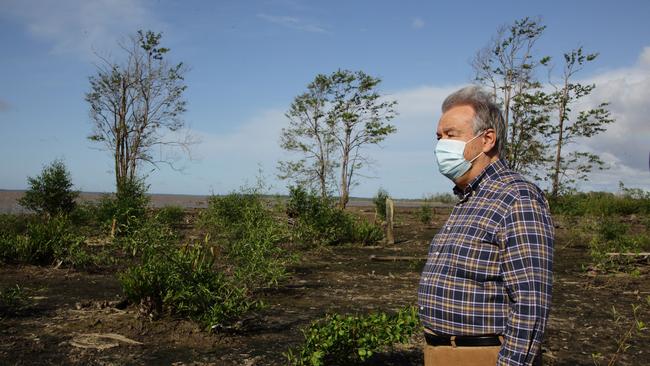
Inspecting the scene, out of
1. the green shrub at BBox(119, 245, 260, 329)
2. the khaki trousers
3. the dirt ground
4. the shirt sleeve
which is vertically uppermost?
the shirt sleeve

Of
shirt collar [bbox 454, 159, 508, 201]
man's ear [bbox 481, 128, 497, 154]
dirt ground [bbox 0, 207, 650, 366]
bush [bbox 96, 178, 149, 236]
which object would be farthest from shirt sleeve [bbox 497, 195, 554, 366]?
bush [bbox 96, 178, 149, 236]

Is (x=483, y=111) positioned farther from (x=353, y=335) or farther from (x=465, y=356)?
(x=353, y=335)

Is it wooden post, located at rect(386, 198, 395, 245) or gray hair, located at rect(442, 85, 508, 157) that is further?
wooden post, located at rect(386, 198, 395, 245)

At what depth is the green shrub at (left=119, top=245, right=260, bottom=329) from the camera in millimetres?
5039

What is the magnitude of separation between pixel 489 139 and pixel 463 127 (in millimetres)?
120

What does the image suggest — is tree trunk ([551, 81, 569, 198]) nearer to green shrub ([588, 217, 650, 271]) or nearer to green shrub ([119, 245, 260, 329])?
green shrub ([588, 217, 650, 271])

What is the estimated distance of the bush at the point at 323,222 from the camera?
1369 centimetres

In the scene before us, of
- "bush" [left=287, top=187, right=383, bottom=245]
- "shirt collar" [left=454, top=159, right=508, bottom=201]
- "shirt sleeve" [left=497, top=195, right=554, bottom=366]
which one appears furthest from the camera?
"bush" [left=287, top=187, right=383, bottom=245]

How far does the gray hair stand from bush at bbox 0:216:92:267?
7918mm

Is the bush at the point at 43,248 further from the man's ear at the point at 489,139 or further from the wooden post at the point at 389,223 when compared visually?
the wooden post at the point at 389,223

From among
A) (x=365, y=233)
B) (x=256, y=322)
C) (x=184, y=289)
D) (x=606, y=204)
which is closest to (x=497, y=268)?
(x=184, y=289)

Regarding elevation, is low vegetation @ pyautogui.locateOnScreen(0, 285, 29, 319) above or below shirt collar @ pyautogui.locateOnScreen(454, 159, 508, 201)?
below

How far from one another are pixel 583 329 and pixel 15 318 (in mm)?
6196

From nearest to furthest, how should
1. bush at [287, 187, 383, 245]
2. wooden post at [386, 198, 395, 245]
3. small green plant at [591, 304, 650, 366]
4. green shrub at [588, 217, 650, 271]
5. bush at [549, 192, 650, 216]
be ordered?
small green plant at [591, 304, 650, 366]
green shrub at [588, 217, 650, 271]
bush at [287, 187, 383, 245]
wooden post at [386, 198, 395, 245]
bush at [549, 192, 650, 216]
